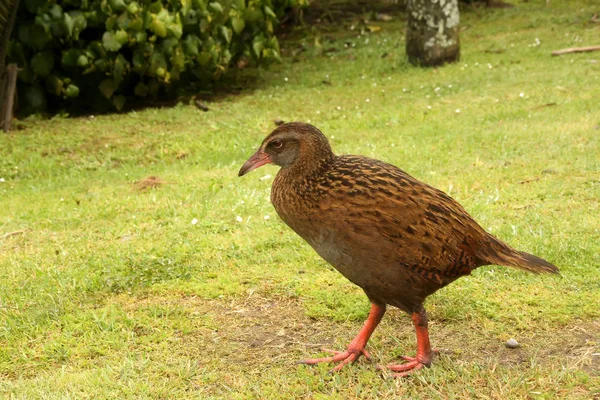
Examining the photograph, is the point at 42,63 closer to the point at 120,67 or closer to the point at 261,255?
the point at 120,67

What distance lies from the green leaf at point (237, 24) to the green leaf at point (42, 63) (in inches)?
96.2

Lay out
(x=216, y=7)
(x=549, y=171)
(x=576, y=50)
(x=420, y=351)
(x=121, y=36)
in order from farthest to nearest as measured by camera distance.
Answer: (x=576, y=50) < (x=216, y=7) < (x=121, y=36) < (x=549, y=171) < (x=420, y=351)

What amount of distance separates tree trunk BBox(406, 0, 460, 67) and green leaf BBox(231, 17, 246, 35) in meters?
2.80

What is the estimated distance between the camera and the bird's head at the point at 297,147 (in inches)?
162

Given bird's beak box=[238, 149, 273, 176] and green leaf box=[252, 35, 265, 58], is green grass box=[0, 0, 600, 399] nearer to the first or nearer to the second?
green leaf box=[252, 35, 265, 58]

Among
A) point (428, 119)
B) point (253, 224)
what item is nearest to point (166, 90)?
point (428, 119)

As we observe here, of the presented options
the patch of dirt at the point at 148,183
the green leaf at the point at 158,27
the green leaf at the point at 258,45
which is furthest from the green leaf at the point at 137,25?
the patch of dirt at the point at 148,183

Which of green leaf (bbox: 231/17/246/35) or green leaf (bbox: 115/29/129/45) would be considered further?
green leaf (bbox: 231/17/246/35)

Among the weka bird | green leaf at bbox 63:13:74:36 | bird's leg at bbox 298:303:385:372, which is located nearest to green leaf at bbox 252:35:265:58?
green leaf at bbox 63:13:74:36

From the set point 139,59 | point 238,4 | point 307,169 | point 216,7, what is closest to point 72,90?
point 139,59

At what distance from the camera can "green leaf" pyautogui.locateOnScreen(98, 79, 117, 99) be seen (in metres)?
9.91

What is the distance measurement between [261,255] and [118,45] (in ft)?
15.8

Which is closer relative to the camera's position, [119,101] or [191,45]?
[191,45]

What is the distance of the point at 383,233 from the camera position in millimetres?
3764
